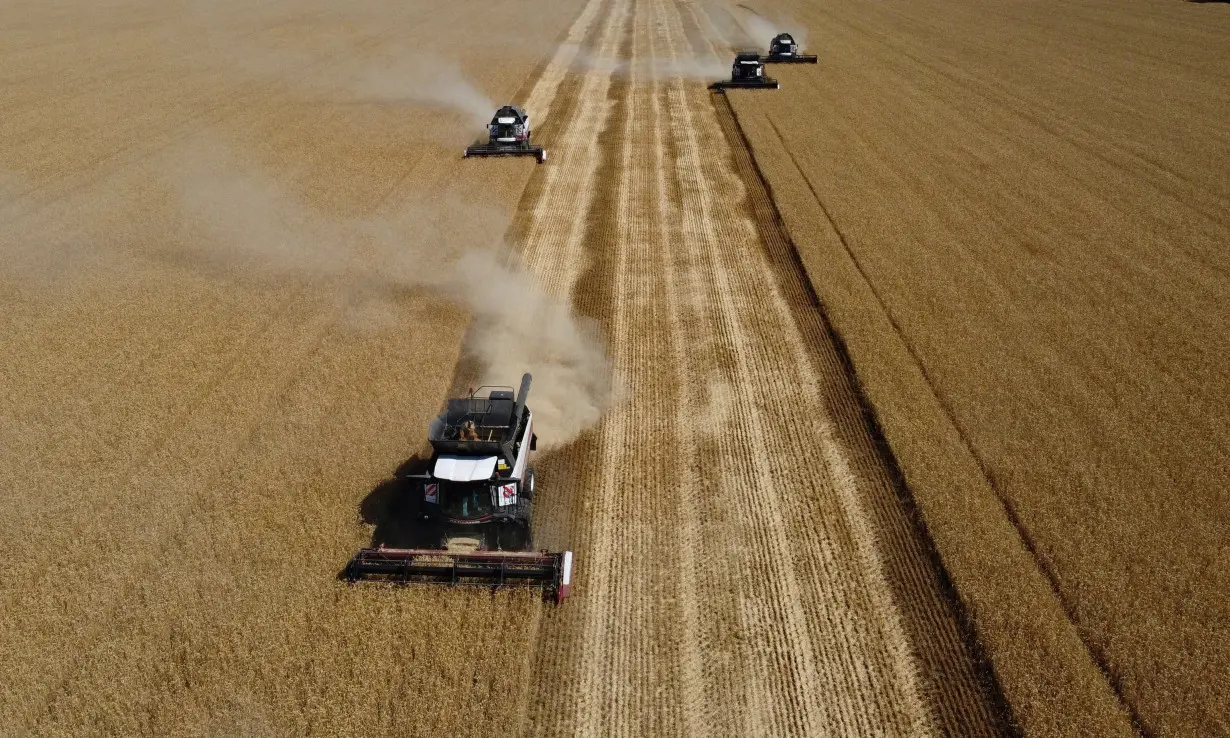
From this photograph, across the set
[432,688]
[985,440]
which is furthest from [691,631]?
[985,440]

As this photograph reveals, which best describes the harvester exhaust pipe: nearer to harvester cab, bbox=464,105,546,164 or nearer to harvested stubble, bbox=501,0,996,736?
harvested stubble, bbox=501,0,996,736

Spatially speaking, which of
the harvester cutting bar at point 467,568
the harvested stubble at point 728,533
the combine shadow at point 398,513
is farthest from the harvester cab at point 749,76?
the harvester cutting bar at point 467,568

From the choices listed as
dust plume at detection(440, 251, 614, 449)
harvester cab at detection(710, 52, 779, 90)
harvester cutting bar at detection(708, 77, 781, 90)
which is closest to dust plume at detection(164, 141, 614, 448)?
dust plume at detection(440, 251, 614, 449)

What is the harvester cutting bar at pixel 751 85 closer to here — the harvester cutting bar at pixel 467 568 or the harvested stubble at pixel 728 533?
the harvested stubble at pixel 728 533

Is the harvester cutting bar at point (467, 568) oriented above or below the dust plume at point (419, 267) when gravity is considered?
below

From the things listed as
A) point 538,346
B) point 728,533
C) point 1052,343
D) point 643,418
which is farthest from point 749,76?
point 728,533

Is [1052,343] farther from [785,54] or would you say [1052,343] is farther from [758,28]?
[758,28]

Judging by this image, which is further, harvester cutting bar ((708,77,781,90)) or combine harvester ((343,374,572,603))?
harvester cutting bar ((708,77,781,90))
